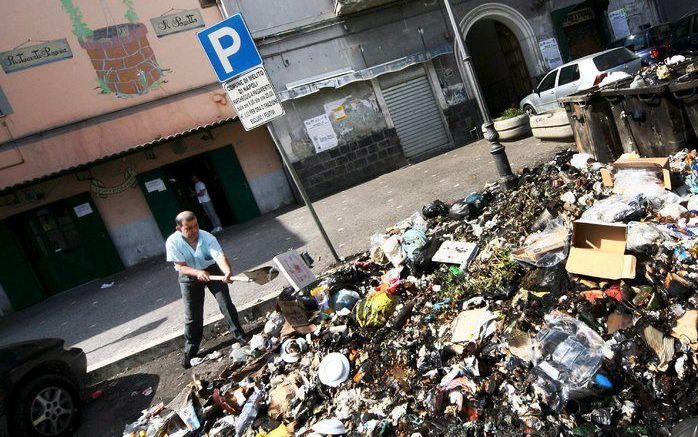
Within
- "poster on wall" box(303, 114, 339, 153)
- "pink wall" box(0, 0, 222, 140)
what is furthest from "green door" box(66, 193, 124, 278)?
"poster on wall" box(303, 114, 339, 153)

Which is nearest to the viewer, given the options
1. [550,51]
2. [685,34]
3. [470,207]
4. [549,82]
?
[470,207]

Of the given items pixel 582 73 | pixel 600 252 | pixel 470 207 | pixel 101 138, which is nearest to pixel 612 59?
pixel 582 73

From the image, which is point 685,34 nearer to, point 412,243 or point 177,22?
point 412,243

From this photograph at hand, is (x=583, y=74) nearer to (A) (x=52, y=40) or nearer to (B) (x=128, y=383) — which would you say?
(B) (x=128, y=383)

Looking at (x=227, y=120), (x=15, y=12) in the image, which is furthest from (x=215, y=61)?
(x=15, y=12)

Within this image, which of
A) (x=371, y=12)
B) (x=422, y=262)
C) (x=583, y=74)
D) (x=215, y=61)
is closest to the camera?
(x=422, y=262)

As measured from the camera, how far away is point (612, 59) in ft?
35.5

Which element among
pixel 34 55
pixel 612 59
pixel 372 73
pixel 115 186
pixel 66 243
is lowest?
pixel 612 59

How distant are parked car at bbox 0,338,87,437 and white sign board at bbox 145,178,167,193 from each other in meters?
9.08

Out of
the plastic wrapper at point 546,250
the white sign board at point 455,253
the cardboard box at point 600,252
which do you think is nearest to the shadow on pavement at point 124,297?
the white sign board at point 455,253

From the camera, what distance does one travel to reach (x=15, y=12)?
11.8 metres

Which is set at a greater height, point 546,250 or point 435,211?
point 435,211

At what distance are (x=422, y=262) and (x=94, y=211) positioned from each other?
455 inches

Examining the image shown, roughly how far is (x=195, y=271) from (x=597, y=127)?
560cm
